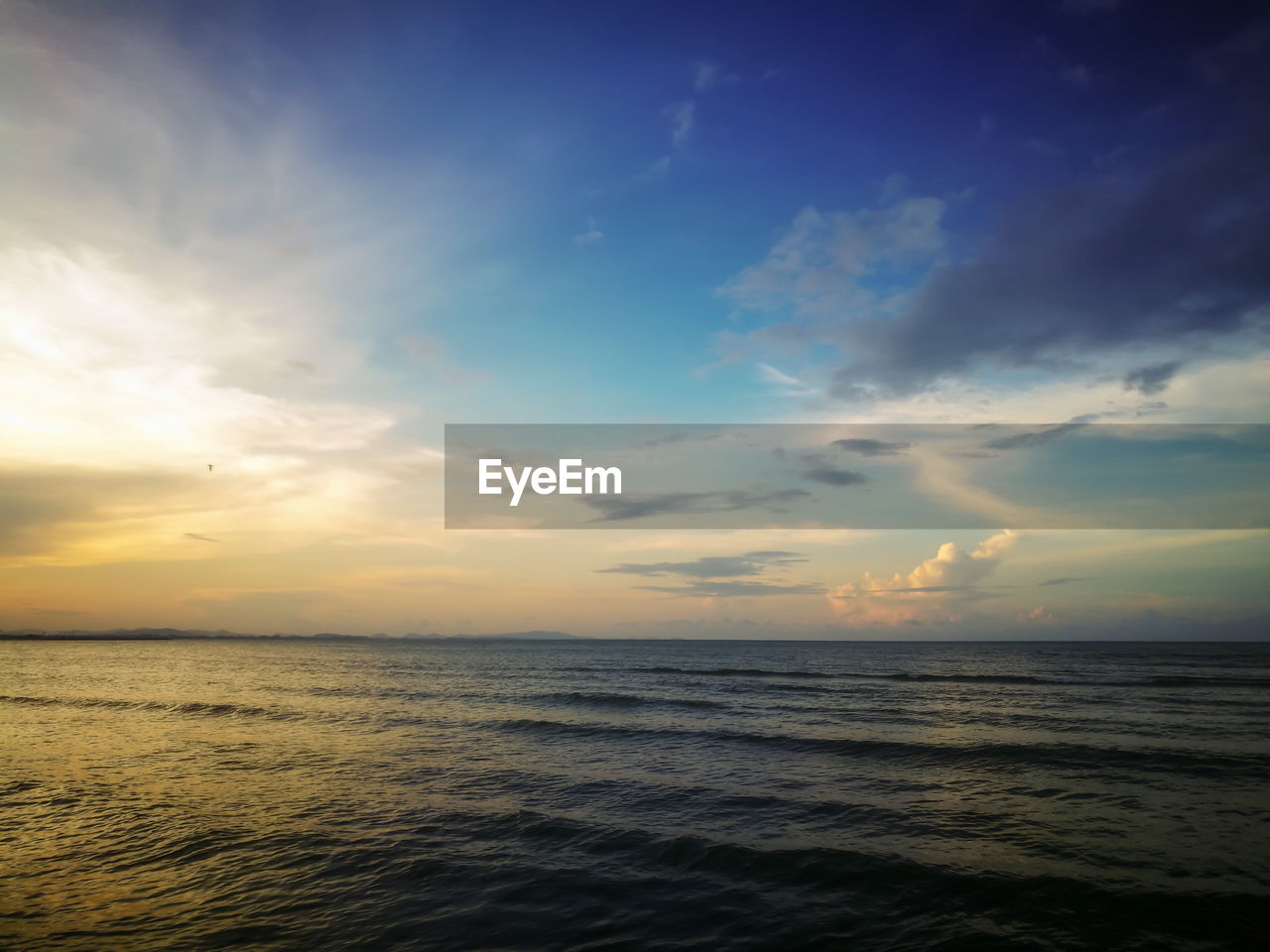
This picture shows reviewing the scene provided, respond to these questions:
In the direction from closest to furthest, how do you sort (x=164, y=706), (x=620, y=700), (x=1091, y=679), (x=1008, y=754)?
(x=1008, y=754) → (x=164, y=706) → (x=620, y=700) → (x=1091, y=679)

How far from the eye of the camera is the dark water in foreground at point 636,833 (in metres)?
11.1

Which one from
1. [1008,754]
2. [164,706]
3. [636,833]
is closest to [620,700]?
[1008,754]

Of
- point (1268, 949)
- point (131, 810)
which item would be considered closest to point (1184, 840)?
point (1268, 949)

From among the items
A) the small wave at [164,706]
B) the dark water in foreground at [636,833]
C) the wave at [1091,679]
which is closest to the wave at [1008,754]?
the dark water in foreground at [636,833]

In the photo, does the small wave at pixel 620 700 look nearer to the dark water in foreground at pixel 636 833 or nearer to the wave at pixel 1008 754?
Result: the dark water in foreground at pixel 636 833

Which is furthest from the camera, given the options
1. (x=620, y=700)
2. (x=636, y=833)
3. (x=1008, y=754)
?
(x=620, y=700)

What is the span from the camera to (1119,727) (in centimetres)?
3089

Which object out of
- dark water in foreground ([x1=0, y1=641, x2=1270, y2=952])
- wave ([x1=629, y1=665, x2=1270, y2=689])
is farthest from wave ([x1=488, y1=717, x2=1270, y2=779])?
wave ([x1=629, y1=665, x2=1270, y2=689])

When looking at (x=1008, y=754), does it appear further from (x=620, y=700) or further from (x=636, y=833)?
(x=620, y=700)

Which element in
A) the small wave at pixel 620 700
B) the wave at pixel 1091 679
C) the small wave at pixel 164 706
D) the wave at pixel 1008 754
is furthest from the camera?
the wave at pixel 1091 679

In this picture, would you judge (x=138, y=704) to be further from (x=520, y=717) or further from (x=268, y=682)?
(x=520, y=717)

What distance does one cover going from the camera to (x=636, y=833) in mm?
16000

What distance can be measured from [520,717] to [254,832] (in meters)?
20.4

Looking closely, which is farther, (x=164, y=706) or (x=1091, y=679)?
(x=1091, y=679)
